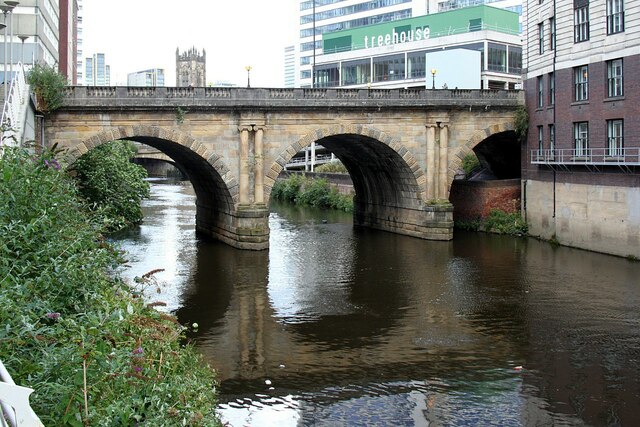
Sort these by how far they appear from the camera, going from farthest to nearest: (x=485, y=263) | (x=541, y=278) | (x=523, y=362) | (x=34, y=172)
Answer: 1. (x=485, y=263)
2. (x=541, y=278)
3. (x=523, y=362)
4. (x=34, y=172)

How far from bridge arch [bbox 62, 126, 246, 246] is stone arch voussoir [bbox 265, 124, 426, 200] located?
2076mm

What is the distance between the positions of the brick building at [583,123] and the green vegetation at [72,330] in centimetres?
2742

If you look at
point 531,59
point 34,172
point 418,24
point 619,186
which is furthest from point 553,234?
point 418,24

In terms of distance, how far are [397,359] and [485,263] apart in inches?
662


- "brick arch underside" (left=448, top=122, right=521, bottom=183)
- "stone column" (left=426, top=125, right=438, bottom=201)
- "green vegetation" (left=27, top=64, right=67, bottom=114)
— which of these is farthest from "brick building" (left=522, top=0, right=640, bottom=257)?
"green vegetation" (left=27, top=64, right=67, bottom=114)

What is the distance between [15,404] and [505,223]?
147 feet

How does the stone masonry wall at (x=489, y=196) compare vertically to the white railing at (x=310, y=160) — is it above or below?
below

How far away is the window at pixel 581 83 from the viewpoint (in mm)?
41625

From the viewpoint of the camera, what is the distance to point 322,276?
3556 cm

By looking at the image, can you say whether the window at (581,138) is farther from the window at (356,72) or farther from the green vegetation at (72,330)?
the window at (356,72)

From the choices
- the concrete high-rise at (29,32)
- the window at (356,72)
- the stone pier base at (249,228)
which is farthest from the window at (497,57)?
the stone pier base at (249,228)

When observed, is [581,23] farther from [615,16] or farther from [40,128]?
[40,128]

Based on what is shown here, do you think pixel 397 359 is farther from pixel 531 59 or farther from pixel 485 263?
pixel 531 59

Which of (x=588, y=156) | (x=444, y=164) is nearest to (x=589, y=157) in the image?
(x=588, y=156)
